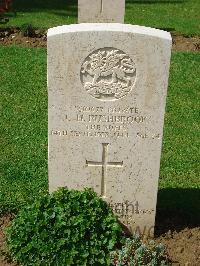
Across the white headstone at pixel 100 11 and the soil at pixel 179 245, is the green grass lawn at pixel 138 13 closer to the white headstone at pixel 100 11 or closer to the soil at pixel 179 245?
the white headstone at pixel 100 11

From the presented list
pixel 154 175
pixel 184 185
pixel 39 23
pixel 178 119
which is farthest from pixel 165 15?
pixel 154 175

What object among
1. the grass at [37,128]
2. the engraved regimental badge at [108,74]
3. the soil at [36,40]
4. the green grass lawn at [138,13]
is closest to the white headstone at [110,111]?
the engraved regimental badge at [108,74]

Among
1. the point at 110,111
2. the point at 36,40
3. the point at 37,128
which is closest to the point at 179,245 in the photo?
the point at 110,111

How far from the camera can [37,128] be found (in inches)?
323

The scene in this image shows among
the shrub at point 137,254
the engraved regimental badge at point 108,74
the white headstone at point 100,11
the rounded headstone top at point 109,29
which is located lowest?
the shrub at point 137,254

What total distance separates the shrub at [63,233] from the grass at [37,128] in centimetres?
91

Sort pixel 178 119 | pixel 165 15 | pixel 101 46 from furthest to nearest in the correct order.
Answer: pixel 165 15, pixel 178 119, pixel 101 46

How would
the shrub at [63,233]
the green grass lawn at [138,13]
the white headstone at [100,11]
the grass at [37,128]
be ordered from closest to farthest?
the shrub at [63,233], the grass at [37,128], the white headstone at [100,11], the green grass lawn at [138,13]

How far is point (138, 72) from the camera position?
481cm

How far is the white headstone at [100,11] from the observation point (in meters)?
11.3

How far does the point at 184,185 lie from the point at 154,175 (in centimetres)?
153

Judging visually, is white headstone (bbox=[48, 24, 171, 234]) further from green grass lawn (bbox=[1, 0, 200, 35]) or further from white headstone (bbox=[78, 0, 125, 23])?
green grass lawn (bbox=[1, 0, 200, 35])

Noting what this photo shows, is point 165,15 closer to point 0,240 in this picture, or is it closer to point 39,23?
point 39,23

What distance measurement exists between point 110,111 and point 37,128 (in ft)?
11.1
